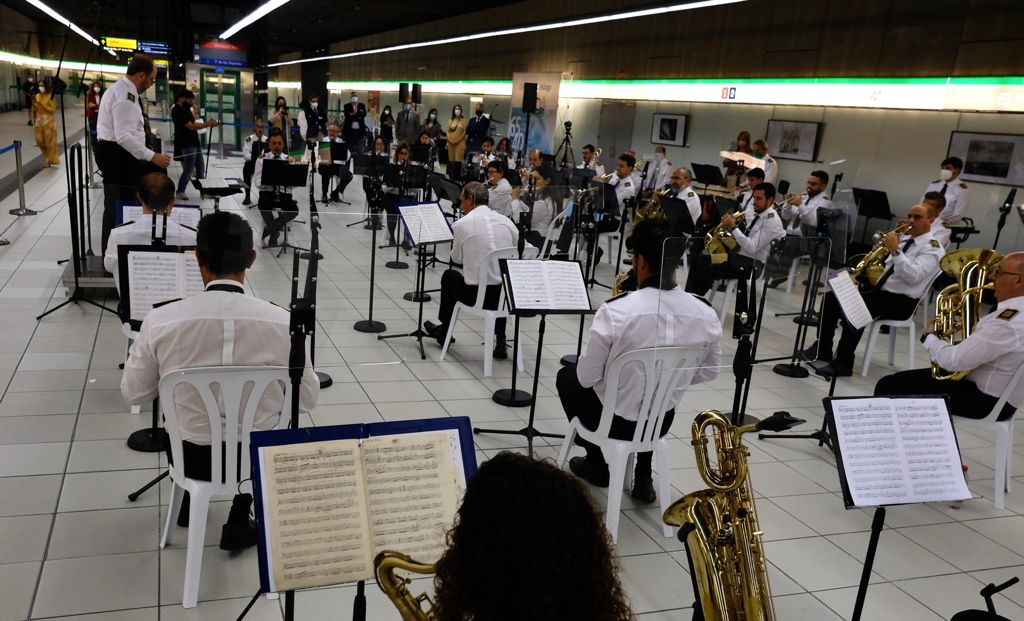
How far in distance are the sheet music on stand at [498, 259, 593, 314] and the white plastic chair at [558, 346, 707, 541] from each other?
0.87 meters

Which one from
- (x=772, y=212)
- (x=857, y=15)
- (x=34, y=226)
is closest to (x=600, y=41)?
(x=857, y=15)

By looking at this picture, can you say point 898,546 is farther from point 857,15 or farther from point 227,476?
point 857,15

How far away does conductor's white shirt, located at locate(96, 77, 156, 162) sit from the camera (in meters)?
5.79

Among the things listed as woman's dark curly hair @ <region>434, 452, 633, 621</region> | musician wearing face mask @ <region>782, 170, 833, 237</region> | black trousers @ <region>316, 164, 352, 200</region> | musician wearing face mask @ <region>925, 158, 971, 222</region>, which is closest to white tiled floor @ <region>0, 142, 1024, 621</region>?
woman's dark curly hair @ <region>434, 452, 633, 621</region>

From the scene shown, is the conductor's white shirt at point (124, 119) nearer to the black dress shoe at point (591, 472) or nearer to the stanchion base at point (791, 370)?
the black dress shoe at point (591, 472)

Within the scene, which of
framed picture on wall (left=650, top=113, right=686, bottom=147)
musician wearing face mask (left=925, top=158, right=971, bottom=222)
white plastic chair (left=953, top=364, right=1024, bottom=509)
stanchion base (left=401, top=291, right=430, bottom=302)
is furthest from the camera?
framed picture on wall (left=650, top=113, right=686, bottom=147)

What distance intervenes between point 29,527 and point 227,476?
112 cm

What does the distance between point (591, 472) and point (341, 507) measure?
233cm

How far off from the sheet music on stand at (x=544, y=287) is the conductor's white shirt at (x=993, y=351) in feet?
6.45

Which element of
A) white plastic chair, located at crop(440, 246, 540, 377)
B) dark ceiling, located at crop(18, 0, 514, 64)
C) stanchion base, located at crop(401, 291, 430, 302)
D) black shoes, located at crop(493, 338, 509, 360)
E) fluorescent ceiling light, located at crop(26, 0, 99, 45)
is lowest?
black shoes, located at crop(493, 338, 509, 360)

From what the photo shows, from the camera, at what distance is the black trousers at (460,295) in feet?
17.7

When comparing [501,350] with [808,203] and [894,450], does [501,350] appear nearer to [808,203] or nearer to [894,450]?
[894,450]

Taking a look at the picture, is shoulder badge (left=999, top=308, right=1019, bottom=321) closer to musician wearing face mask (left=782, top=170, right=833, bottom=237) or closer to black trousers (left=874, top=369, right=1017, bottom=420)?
black trousers (left=874, top=369, right=1017, bottom=420)

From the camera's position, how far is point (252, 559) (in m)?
3.04
